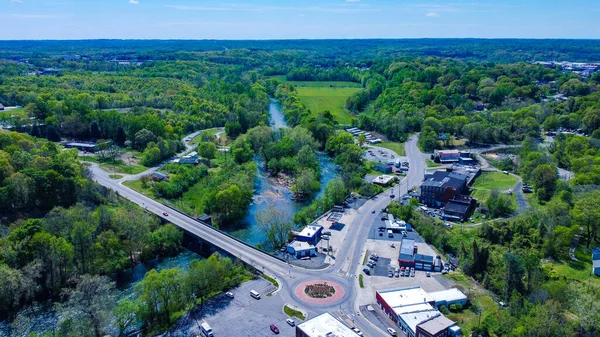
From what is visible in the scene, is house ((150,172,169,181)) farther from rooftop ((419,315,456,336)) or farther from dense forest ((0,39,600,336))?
rooftop ((419,315,456,336))

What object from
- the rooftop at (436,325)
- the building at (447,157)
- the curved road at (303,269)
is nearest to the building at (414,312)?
the rooftop at (436,325)

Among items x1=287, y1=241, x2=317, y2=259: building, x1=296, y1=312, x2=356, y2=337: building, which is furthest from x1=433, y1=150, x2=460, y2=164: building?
x1=296, y1=312, x2=356, y2=337: building

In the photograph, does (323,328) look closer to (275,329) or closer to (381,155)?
(275,329)

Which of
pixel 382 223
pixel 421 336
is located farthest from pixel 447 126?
pixel 421 336

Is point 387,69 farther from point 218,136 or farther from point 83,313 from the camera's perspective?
point 83,313

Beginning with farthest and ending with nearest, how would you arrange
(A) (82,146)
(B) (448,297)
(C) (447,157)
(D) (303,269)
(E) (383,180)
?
1. (A) (82,146)
2. (C) (447,157)
3. (E) (383,180)
4. (D) (303,269)
5. (B) (448,297)

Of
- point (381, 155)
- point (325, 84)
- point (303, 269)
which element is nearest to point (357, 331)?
point (303, 269)
